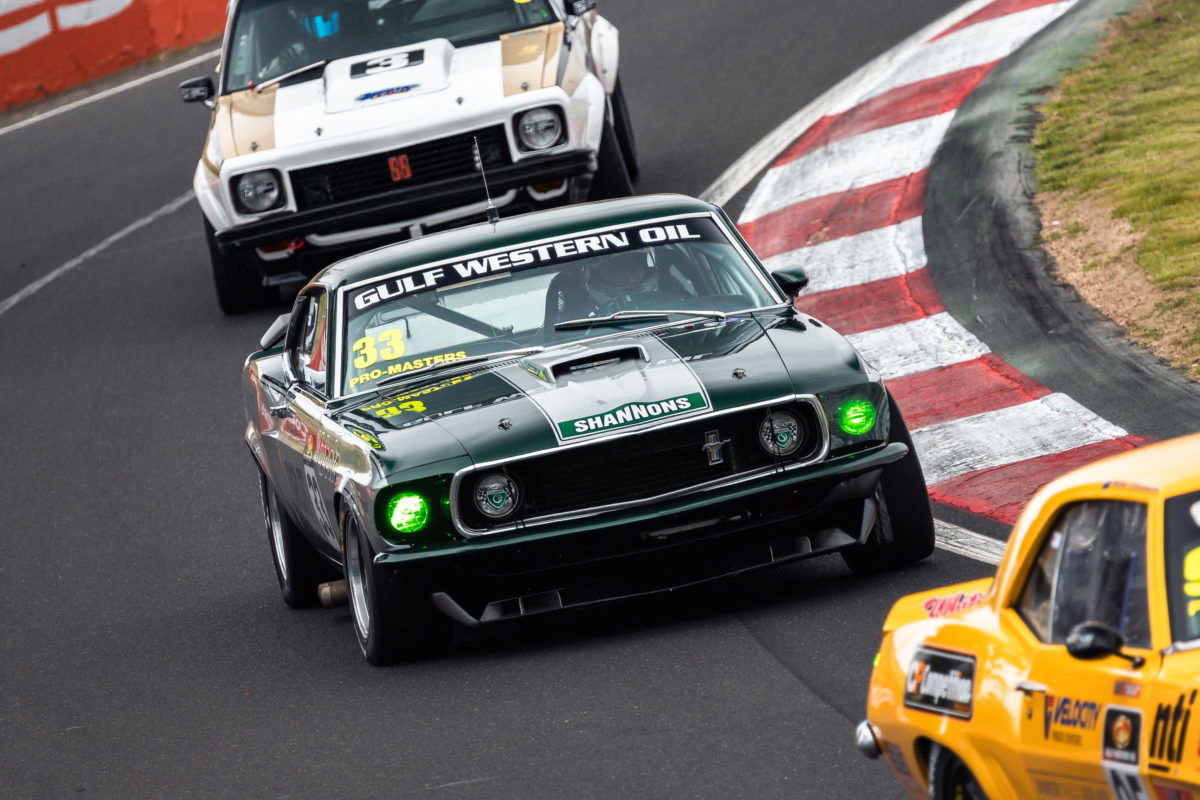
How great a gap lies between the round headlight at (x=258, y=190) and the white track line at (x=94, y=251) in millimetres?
3728

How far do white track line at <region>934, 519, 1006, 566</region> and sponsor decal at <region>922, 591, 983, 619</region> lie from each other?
257 cm

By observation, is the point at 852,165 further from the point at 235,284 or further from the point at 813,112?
the point at 235,284

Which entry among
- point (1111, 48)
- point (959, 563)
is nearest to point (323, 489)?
point (959, 563)

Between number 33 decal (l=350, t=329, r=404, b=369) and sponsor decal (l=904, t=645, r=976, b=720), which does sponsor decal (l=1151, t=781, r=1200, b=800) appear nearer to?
sponsor decal (l=904, t=645, r=976, b=720)

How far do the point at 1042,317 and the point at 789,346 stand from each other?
3.60 meters

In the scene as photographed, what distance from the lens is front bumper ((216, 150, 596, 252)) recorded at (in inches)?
469

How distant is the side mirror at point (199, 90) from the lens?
12938mm

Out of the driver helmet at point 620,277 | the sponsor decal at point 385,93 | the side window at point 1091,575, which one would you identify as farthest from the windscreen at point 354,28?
the side window at point 1091,575

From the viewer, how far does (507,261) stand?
795 cm

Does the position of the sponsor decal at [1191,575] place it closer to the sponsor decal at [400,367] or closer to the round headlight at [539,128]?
the sponsor decal at [400,367]

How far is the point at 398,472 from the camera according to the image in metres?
6.74

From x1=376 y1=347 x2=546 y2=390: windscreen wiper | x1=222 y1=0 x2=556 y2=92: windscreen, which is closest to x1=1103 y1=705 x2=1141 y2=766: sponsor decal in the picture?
x1=376 y1=347 x2=546 y2=390: windscreen wiper

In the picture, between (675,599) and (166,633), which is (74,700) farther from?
(675,599)

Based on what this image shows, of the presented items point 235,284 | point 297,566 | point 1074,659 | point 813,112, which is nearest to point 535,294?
point 297,566
